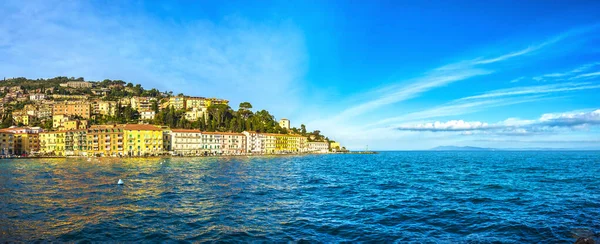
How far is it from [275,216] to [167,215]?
18.6 feet

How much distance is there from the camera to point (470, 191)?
28375 millimetres

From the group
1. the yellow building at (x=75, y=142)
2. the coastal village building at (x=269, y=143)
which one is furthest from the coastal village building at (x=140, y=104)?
the coastal village building at (x=269, y=143)

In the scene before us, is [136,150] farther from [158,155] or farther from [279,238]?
[279,238]

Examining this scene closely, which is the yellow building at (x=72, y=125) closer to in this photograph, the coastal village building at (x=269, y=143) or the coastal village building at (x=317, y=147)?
the coastal village building at (x=269, y=143)

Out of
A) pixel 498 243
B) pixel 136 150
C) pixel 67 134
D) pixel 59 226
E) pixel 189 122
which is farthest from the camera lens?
pixel 189 122

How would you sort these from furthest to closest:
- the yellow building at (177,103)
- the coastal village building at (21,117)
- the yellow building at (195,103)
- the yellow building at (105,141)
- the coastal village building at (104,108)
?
the yellow building at (177,103) < the yellow building at (195,103) < the coastal village building at (104,108) < the coastal village building at (21,117) < the yellow building at (105,141)

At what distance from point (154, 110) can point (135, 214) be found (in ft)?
547

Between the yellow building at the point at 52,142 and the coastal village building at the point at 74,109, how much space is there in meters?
36.1

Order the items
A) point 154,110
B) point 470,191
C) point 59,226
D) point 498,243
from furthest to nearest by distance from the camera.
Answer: point 154,110 → point 470,191 → point 59,226 → point 498,243

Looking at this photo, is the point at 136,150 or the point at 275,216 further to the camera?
the point at 136,150

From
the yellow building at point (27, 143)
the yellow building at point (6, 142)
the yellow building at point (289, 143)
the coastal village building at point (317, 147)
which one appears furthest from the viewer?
the coastal village building at point (317, 147)

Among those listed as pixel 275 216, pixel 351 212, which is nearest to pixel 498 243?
pixel 351 212

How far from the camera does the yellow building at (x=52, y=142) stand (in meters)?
126

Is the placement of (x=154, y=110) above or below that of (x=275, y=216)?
above
